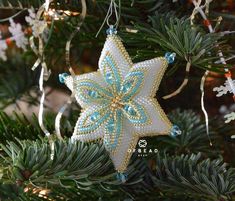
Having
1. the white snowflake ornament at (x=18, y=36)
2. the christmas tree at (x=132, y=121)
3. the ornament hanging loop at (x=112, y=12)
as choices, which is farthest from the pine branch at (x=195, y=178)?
the white snowflake ornament at (x=18, y=36)

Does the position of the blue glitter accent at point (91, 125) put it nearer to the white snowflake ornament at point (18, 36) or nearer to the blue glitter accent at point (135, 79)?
the blue glitter accent at point (135, 79)

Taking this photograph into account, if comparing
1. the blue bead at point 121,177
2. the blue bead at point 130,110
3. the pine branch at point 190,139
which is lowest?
the pine branch at point 190,139

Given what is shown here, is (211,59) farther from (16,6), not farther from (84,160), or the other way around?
(16,6)

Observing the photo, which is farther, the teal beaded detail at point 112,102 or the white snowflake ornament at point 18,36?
the white snowflake ornament at point 18,36

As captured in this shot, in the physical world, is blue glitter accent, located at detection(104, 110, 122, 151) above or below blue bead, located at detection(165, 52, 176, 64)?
below

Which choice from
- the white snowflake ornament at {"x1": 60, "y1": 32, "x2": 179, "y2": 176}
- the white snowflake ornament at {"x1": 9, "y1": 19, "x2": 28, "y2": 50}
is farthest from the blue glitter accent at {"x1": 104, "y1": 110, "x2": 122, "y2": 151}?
the white snowflake ornament at {"x1": 9, "y1": 19, "x2": 28, "y2": 50}

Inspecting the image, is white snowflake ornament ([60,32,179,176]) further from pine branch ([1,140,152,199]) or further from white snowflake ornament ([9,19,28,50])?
white snowflake ornament ([9,19,28,50])

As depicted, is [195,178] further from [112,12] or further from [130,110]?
[112,12]

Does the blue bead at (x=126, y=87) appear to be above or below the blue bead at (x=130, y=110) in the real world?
above

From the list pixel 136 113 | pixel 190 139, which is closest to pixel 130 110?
pixel 136 113
